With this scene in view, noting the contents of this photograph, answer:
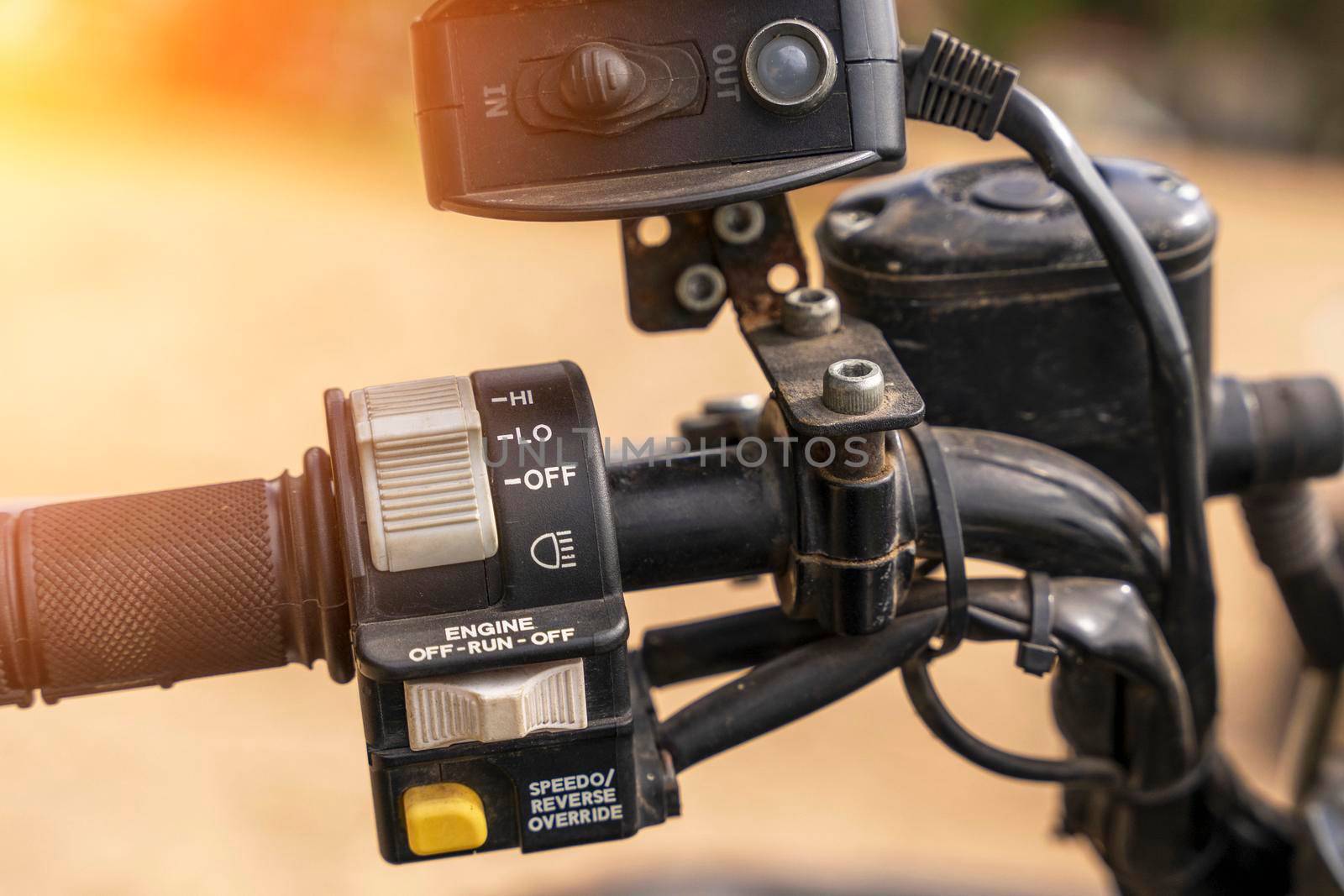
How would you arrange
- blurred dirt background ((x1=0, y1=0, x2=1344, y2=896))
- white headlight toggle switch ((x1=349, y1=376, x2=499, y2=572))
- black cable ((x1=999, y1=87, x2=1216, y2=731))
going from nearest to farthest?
white headlight toggle switch ((x1=349, y1=376, x2=499, y2=572))
black cable ((x1=999, y1=87, x2=1216, y2=731))
blurred dirt background ((x1=0, y1=0, x2=1344, y2=896))

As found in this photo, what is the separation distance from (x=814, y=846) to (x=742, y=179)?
172cm

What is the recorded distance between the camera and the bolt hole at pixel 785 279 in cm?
72

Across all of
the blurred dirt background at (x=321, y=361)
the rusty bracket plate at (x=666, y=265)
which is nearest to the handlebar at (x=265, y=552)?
the rusty bracket plate at (x=666, y=265)

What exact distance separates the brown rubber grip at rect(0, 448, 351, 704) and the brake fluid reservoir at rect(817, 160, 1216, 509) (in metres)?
0.31

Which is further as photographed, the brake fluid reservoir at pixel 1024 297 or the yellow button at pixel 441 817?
the brake fluid reservoir at pixel 1024 297

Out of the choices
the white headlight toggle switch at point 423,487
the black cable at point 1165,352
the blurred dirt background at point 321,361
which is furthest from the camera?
the blurred dirt background at point 321,361

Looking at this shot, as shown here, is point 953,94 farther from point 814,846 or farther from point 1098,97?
point 1098,97

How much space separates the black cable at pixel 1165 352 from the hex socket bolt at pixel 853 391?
17 centimetres

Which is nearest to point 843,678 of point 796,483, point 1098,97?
point 796,483

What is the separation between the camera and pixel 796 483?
1.98 feet

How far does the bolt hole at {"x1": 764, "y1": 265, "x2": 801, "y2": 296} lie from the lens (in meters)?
0.72

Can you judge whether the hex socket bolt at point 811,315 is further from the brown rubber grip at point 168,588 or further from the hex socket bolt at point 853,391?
the brown rubber grip at point 168,588

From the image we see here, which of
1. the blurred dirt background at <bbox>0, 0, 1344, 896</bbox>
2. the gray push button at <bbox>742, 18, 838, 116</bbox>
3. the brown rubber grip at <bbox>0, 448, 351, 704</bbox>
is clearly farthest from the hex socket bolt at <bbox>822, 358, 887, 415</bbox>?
the blurred dirt background at <bbox>0, 0, 1344, 896</bbox>

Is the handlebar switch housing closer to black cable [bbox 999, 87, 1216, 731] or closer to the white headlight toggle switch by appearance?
the white headlight toggle switch
